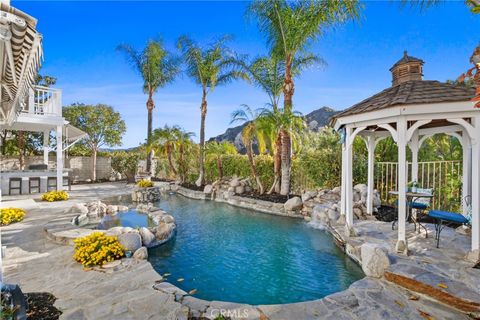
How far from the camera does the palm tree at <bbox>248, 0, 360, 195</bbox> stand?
1030 cm

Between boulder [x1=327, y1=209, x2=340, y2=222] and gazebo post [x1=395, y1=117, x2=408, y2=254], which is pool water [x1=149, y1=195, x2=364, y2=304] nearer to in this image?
boulder [x1=327, y1=209, x2=340, y2=222]

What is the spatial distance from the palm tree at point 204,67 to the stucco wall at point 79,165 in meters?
9.70

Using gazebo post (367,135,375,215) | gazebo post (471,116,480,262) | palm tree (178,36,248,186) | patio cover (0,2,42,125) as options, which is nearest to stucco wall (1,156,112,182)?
palm tree (178,36,248,186)

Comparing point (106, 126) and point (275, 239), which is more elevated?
point (106, 126)

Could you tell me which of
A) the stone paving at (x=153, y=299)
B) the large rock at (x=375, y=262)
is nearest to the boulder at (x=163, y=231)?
the stone paving at (x=153, y=299)

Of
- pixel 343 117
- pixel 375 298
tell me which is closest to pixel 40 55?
pixel 375 298

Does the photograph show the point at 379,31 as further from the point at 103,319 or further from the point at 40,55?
the point at 103,319

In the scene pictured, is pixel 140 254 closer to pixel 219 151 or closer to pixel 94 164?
pixel 219 151

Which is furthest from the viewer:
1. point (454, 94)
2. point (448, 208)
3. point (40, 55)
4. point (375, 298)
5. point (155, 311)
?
point (448, 208)

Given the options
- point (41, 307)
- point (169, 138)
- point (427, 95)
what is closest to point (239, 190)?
point (169, 138)

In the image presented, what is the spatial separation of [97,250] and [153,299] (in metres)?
2.09

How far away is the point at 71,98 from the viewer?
20.3 metres

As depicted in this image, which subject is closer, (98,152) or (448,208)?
(448,208)

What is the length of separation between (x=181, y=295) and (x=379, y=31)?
1378cm
